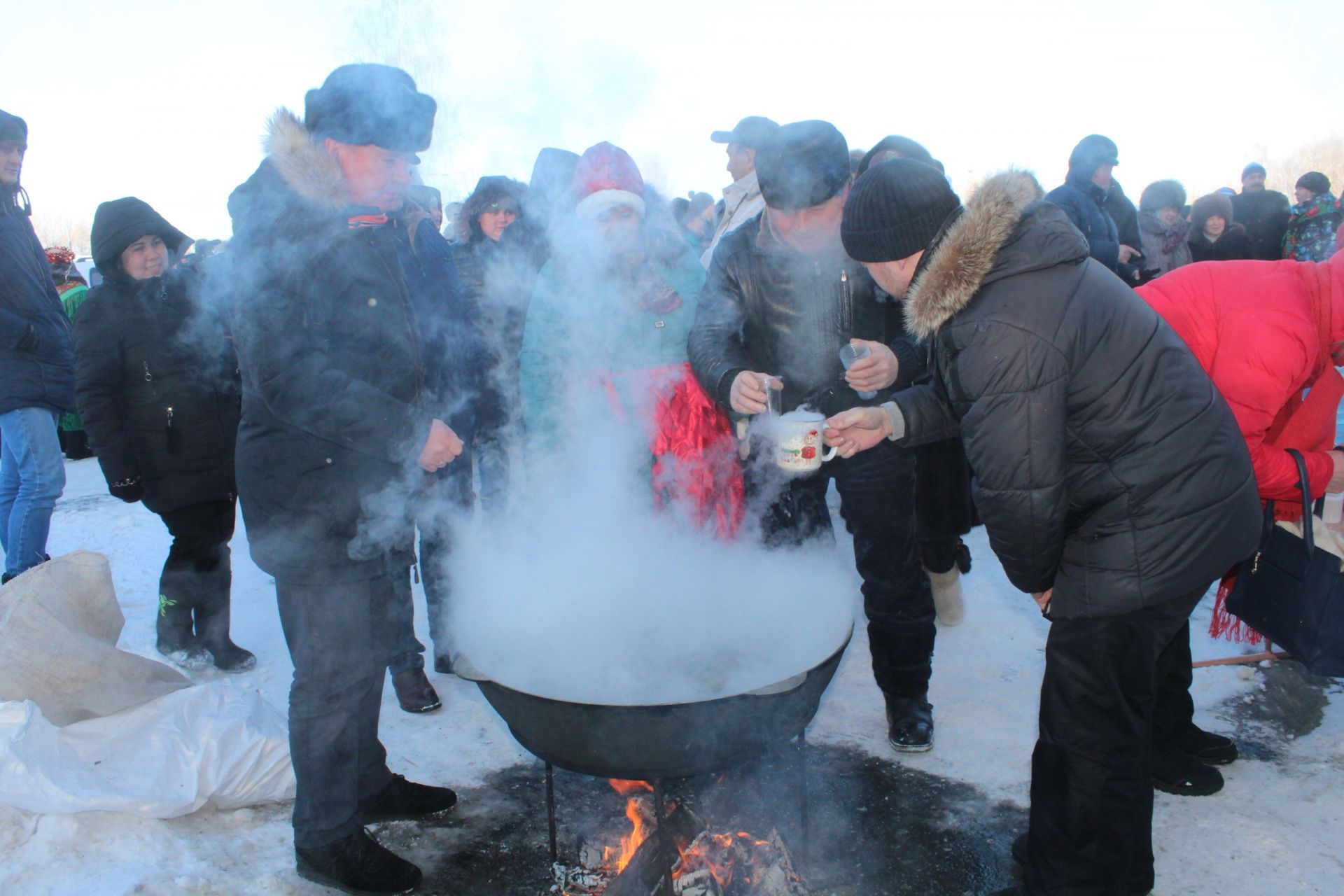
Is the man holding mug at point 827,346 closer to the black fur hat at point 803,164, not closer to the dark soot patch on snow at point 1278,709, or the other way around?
the black fur hat at point 803,164

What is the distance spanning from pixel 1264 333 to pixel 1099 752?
1.17m

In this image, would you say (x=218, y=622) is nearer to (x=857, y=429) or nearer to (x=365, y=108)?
(x=365, y=108)

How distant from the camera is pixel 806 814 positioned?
2457 millimetres

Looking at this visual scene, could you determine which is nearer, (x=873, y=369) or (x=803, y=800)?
(x=803, y=800)

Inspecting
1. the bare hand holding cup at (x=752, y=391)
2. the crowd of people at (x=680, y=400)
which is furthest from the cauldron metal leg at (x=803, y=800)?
the bare hand holding cup at (x=752, y=391)

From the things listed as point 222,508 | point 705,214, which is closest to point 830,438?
point 222,508

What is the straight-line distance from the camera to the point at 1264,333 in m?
2.18

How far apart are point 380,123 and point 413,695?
2236 mm

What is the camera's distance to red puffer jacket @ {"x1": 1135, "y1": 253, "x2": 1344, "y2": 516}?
2176 mm

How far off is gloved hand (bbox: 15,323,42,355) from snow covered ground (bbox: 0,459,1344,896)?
1.43 meters

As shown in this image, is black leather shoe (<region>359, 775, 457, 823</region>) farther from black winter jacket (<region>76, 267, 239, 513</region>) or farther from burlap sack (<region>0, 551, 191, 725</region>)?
black winter jacket (<region>76, 267, 239, 513</region>)

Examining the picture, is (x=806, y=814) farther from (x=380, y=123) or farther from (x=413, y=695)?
(x=380, y=123)

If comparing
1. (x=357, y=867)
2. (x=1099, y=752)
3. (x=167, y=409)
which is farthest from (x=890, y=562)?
(x=167, y=409)

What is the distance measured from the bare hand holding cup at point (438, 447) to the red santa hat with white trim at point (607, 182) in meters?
1.32
